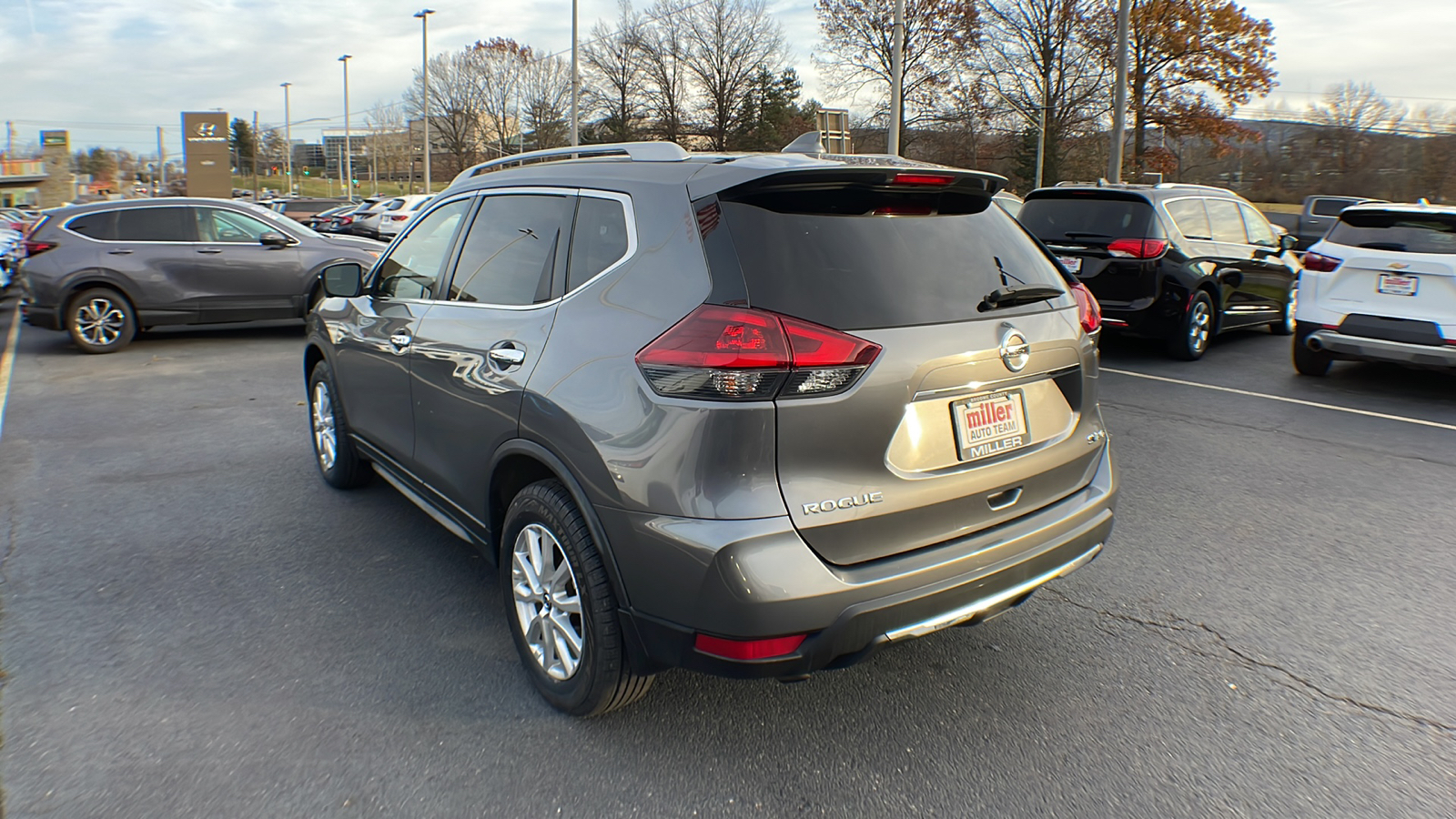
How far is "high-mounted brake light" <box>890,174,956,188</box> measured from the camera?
276cm

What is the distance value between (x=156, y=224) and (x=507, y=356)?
10175mm

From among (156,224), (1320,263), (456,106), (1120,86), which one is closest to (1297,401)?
(1320,263)

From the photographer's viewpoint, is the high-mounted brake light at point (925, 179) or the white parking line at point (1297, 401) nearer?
the high-mounted brake light at point (925, 179)

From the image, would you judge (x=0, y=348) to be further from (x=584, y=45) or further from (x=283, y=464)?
(x=584, y=45)

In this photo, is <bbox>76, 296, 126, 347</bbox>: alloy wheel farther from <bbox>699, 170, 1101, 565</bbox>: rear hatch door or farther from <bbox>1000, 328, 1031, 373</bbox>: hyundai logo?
<bbox>1000, 328, 1031, 373</bbox>: hyundai logo

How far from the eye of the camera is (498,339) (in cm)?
317

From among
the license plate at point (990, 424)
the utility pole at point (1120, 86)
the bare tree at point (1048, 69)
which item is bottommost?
the license plate at point (990, 424)

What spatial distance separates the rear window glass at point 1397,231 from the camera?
7586mm

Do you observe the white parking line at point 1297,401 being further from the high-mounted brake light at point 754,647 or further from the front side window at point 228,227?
the front side window at point 228,227

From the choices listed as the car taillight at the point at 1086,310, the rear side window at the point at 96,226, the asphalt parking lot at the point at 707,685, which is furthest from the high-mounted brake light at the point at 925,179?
the rear side window at the point at 96,226

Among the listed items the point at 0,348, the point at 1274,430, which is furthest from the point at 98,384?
the point at 1274,430

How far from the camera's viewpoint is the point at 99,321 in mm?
10648

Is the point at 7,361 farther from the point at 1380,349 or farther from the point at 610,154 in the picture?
the point at 1380,349

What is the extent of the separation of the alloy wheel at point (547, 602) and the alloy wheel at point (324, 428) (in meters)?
2.50
